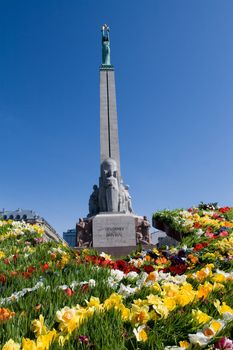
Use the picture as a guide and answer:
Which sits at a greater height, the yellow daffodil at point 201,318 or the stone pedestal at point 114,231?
the stone pedestal at point 114,231

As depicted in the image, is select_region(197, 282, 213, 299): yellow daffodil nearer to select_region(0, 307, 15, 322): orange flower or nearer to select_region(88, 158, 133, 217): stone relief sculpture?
select_region(0, 307, 15, 322): orange flower

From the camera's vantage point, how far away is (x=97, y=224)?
1570 cm

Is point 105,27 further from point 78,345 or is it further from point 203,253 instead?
point 78,345

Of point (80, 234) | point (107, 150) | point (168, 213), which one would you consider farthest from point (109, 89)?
point (168, 213)

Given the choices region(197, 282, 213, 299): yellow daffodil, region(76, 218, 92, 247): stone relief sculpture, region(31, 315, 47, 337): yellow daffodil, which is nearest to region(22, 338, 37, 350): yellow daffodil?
region(31, 315, 47, 337): yellow daffodil

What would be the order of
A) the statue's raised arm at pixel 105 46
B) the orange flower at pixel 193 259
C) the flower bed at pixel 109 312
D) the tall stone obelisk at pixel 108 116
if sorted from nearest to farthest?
1. the flower bed at pixel 109 312
2. the orange flower at pixel 193 259
3. the tall stone obelisk at pixel 108 116
4. the statue's raised arm at pixel 105 46

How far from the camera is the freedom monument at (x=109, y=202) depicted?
51.0ft

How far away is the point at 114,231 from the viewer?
15547 millimetres

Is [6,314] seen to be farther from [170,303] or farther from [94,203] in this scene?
[94,203]

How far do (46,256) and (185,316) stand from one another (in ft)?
12.2

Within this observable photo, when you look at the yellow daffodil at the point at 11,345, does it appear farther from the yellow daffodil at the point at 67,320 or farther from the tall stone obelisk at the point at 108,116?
the tall stone obelisk at the point at 108,116

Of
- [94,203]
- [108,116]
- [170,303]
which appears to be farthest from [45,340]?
[108,116]

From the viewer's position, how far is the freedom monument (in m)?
15.5

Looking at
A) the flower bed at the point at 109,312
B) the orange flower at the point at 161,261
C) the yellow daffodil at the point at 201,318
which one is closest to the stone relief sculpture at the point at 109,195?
the orange flower at the point at 161,261
